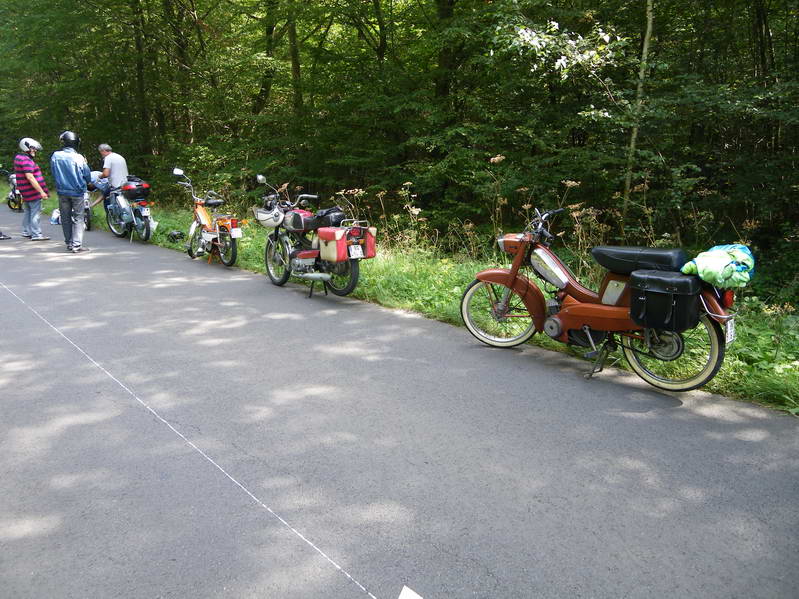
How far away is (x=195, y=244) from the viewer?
32.6ft

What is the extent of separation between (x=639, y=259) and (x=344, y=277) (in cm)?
380

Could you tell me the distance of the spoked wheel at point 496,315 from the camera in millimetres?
5266

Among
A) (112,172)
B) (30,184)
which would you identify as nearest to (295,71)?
(112,172)

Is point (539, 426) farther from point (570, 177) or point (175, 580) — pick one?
point (570, 177)

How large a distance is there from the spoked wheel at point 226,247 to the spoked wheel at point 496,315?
4637 millimetres

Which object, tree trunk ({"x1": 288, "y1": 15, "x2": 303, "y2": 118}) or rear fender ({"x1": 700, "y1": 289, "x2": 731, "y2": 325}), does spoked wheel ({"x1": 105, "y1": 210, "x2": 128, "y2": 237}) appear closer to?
tree trunk ({"x1": 288, "y1": 15, "x2": 303, "y2": 118})

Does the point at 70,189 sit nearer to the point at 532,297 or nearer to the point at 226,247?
the point at 226,247

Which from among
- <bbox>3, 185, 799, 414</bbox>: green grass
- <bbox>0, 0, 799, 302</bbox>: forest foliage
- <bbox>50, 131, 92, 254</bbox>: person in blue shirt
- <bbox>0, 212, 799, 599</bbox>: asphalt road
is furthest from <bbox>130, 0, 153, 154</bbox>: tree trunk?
<bbox>0, 212, 799, 599</bbox>: asphalt road

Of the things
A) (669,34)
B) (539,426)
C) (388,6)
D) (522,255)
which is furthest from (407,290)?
(388,6)

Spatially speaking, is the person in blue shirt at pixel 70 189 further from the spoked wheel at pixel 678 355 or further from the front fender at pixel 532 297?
the spoked wheel at pixel 678 355

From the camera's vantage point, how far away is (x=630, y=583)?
92.6 inches

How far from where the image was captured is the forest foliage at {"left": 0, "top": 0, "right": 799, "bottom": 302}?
28.8 ft

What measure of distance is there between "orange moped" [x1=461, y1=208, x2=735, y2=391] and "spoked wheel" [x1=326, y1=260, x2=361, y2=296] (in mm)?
1871

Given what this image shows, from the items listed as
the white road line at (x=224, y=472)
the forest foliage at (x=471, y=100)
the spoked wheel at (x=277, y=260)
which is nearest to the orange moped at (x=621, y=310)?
the white road line at (x=224, y=472)
